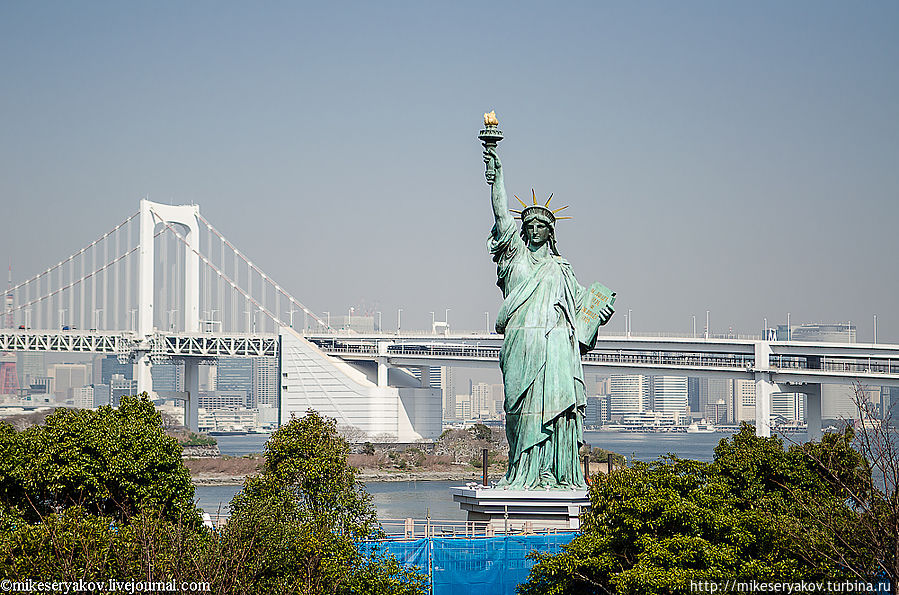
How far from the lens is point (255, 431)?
106m

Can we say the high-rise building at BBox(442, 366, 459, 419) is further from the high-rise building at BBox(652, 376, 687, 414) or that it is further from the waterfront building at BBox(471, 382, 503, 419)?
the high-rise building at BBox(652, 376, 687, 414)

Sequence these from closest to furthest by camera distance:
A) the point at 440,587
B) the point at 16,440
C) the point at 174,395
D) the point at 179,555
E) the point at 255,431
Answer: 1. the point at 179,555
2. the point at 16,440
3. the point at 440,587
4. the point at 174,395
5. the point at 255,431

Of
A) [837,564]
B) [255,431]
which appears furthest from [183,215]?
[837,564]

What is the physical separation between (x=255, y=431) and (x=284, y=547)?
96.4m

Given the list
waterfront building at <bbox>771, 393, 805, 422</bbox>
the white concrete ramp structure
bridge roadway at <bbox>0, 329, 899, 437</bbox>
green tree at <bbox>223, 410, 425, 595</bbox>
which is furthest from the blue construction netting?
waterfront building at <bbox>771, 393, 805, 422</bbox>

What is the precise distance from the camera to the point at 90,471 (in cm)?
1151

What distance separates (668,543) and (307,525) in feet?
9.95

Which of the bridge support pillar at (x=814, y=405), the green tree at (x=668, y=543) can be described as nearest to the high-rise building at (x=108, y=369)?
the bridge support pillar at (x=814, y=405)

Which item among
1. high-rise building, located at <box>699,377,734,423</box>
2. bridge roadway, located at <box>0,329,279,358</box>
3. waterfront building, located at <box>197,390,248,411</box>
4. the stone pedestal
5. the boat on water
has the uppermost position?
bridge roadway, located at <box>0,329,279,358</box>

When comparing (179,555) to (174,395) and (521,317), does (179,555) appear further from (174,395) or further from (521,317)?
(174,395)

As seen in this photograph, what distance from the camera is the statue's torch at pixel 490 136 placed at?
13805 mm

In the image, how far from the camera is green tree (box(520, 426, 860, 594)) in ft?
34.1

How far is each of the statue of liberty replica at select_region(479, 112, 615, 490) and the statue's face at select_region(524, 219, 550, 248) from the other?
0.04 feet

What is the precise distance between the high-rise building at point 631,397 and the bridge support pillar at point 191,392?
2588 inches
